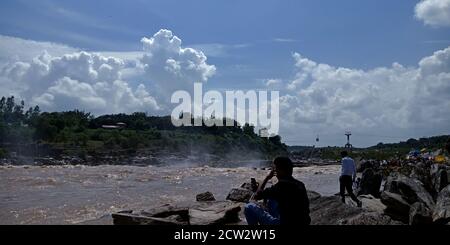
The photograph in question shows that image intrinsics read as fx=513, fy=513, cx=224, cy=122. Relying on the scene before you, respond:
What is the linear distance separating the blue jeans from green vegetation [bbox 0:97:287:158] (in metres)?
85.2

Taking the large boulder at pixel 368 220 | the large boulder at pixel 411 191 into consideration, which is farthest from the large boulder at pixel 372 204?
the large boulder at pixel 368 220

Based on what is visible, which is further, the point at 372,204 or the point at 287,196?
the point at 372,204

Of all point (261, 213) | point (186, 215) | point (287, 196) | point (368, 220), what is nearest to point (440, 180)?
point (368, 220)

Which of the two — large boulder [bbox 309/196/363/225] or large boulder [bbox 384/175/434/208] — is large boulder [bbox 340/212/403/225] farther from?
large boulder [bbox 384/175/434/208]

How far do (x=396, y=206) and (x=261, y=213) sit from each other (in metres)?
6.77

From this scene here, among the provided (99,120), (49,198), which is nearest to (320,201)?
(49,198)

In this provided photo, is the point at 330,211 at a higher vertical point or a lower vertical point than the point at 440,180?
lower

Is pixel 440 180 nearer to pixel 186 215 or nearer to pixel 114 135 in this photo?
pixel 186 215

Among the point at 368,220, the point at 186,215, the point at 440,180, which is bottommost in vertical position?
the point at 186,215

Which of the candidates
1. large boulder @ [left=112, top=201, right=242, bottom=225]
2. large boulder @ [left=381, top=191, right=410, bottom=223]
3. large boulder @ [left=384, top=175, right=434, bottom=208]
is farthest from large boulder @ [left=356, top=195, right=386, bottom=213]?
large boulder @ [left=112, top=201, right=242, bottom=225]

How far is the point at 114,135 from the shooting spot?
107375mm

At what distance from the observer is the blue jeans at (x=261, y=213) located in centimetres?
682

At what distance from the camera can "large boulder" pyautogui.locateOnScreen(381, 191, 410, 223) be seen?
40.4 feet

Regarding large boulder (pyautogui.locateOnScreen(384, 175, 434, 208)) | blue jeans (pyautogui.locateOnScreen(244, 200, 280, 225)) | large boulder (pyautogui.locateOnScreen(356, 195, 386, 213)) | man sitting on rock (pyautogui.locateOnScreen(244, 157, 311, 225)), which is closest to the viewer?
man sitting on rock (pyautogui.locateOnScreen(244, 157, 311, 225))
